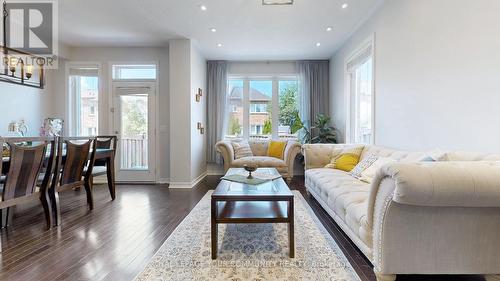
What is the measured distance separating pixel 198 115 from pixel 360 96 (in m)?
3.19

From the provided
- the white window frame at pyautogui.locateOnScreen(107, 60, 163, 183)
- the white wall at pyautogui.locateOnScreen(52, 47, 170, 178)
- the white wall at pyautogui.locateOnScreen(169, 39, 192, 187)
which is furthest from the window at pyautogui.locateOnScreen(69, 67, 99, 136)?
the white wall at pyautogui.locateOnScreen(169, 39, 192, 187)

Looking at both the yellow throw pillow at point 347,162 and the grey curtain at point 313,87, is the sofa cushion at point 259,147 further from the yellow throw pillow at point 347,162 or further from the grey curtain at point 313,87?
the yellow throw pillow at point 347,162

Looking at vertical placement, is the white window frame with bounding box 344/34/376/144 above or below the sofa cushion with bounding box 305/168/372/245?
above

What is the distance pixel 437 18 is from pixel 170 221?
3.42 meters

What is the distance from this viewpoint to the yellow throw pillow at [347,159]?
12.5 ft

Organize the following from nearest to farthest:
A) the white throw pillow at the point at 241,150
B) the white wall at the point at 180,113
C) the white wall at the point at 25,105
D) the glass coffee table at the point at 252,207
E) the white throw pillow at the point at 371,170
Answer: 1. the glass coffee table at the point at 252,207
2. the white throw pillow at the point at 371,170
3. the white wall at the point at 25,105
4. the white wall at the point at 180,113
5. the white throw pillow at the point at 241,150

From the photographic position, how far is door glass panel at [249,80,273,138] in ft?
22.0

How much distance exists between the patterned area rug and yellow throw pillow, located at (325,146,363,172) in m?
1.21

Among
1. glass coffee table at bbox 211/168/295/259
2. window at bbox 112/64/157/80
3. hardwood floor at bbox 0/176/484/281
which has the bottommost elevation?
hardwood floor at bbox 0/176/484/281

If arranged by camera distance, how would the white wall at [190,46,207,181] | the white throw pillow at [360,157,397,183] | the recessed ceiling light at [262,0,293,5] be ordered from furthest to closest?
the white wall at [190,46,207,181]
the recessed ceiling light at [262,0,293,5]
the white throw pillow at [360,157,397,183]

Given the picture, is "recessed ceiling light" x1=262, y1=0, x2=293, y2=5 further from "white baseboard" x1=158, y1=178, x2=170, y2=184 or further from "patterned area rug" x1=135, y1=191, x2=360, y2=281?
"white baseboard" x1=158, y1=178, x2=170, y2=184

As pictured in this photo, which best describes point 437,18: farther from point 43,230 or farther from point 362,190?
point 43,230

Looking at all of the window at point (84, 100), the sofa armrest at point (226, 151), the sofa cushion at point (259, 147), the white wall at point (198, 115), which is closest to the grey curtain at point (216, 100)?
the white wall at point (198, 115)

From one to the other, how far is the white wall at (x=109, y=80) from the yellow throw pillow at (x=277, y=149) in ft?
7.20
